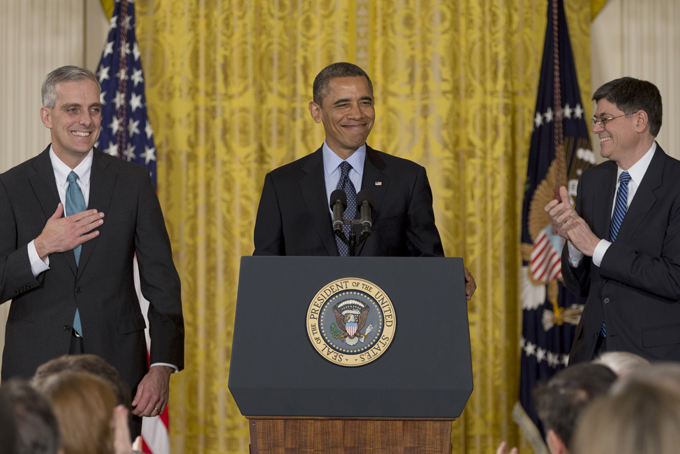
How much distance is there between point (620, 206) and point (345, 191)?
1.10 metres

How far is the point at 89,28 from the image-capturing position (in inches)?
204

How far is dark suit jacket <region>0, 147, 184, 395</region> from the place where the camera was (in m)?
2.62

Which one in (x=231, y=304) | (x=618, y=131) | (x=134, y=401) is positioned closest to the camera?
(x=134, y=401)

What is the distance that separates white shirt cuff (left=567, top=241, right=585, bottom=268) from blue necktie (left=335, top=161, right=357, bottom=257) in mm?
903

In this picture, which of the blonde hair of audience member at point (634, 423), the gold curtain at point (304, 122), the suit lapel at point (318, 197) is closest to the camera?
the blonde hair of audience member at point (634, 423)

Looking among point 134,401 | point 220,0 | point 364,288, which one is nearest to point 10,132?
point 220,0

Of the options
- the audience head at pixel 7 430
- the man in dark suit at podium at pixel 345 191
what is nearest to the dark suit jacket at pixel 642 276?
the man in dark suit at podium at pixel 345 191

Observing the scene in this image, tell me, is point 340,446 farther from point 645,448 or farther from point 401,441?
point 645,448

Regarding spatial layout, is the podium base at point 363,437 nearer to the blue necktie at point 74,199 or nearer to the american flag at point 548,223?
the blue necktie at point 74,199

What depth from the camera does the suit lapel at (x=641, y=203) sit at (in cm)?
288

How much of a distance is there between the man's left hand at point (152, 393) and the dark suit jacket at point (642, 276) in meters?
1.58

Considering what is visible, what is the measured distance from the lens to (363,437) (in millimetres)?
2121

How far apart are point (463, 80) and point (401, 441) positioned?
3.47 m

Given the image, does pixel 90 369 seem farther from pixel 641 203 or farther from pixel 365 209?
pixel 641 203
